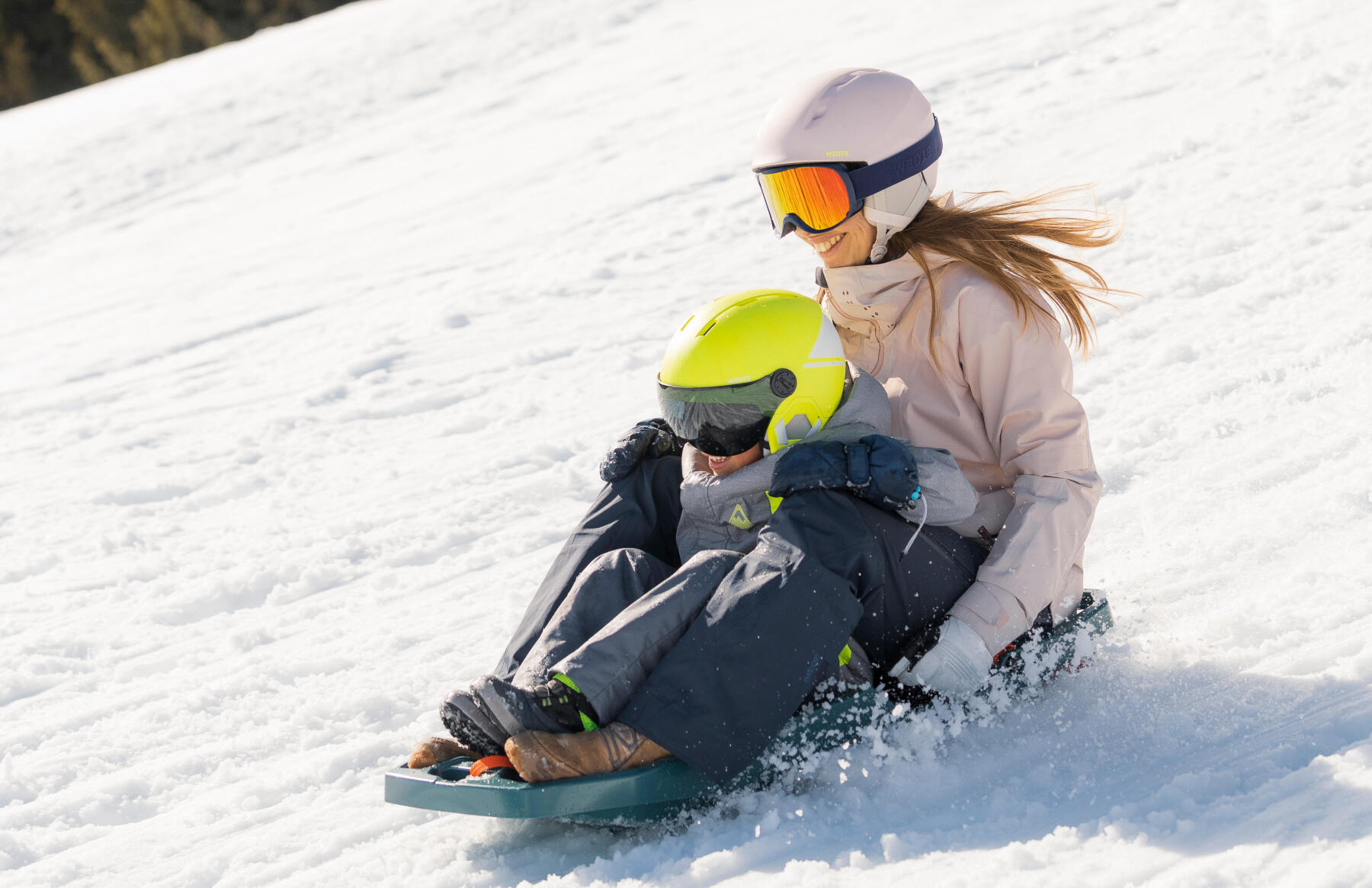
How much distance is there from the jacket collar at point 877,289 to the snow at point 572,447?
976 mm

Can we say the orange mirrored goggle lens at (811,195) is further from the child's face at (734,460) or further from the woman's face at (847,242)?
the child's face at (734,460)

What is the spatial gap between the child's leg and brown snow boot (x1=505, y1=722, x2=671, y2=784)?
0.16 ft

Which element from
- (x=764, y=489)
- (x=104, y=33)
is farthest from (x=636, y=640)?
(x=104, y=33)

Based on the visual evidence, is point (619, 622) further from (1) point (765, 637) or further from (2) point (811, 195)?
(2) point (811, 195)

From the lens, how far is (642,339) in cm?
686

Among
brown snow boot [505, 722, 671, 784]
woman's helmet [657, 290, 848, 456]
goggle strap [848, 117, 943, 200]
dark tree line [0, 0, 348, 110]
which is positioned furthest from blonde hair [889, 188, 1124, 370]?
dark tree line [0, 0, 348, 110]

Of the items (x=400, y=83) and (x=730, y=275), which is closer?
(x=730, y=275)

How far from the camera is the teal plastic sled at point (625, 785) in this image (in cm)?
260

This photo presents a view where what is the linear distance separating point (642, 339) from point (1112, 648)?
393 centimetres

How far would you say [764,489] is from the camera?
2.96 m

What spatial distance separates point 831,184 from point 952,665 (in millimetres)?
1161

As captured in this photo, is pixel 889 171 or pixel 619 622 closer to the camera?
pixel 619 622

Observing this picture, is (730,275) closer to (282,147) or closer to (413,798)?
(413,798)

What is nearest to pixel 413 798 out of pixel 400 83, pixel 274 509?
pixel 274 509
